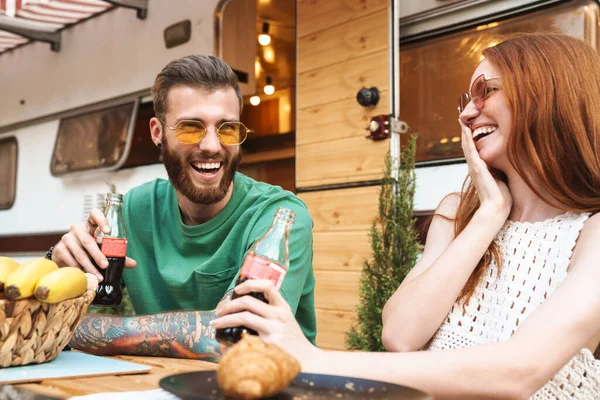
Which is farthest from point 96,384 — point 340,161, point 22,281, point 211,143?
point 340,161

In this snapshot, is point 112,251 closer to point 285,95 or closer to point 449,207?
point 449,207

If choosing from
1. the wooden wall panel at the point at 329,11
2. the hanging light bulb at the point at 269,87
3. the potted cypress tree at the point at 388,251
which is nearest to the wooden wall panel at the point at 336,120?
the potted cypress tree at the point at 388,251

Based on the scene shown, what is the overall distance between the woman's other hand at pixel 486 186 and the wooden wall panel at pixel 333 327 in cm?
221

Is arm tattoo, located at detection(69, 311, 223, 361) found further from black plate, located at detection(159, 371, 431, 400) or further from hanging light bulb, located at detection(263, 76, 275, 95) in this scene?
hanging light bulb, located at detection(263, 76, 275, 95)

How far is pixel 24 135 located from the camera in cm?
719

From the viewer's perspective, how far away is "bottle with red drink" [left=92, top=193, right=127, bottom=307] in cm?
169

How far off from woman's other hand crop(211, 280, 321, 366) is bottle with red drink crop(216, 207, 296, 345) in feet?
0.09

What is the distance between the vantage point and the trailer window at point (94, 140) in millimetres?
5832

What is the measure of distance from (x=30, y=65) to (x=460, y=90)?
18.0 feet

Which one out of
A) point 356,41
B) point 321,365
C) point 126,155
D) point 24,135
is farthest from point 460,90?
point 24,135

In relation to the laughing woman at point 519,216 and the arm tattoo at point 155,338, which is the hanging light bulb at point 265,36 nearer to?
the laughing woman at point 519,216

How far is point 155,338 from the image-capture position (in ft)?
5.37

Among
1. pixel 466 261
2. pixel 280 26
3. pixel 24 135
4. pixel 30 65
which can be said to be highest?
pixel 280 26

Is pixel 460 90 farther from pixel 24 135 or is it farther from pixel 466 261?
pixel 24 135
